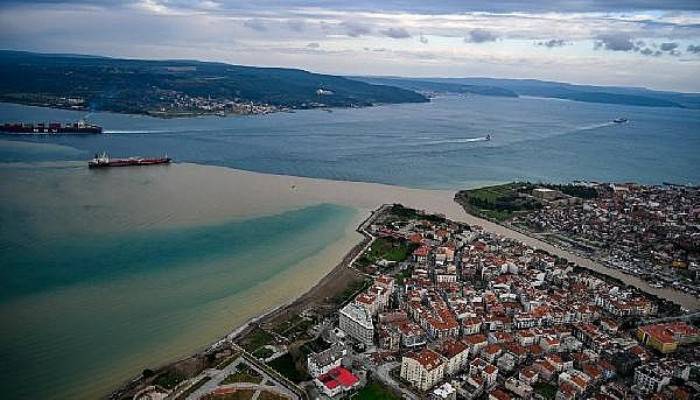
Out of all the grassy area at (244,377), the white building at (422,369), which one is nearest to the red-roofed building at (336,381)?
the white building at (422,369)

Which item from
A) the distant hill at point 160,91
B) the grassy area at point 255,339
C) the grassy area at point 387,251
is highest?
the distant hill at point 160,91

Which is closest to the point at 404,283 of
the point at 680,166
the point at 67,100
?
the point at 680,166

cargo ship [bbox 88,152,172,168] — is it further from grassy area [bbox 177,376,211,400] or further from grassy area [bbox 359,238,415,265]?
grassy area [bbox 177,376,211,400]

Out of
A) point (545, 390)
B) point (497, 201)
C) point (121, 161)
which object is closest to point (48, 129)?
point (121, 161)

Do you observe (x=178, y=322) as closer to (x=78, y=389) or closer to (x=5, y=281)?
(x=78, y=389)

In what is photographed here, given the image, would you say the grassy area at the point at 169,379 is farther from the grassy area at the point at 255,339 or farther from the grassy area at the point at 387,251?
the grassy area at the point at 387,251

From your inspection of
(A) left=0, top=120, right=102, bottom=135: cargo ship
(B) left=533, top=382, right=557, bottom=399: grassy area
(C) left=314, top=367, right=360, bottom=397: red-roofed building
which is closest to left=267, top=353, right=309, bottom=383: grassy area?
(C) left=314, top=367, right=360, bottom=397: red-roofed building

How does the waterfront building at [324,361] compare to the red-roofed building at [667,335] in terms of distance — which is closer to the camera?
the waterfront building at [324,361]
